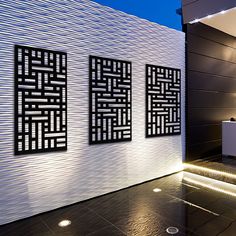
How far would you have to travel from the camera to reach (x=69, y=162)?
2.62 metres

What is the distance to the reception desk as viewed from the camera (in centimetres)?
439

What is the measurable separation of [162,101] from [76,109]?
1.55 metres

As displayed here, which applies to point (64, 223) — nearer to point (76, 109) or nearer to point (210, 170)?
point (76, 109)

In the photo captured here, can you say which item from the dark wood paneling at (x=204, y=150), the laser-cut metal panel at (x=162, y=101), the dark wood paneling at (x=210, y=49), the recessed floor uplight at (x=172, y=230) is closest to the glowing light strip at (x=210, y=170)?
the dark wood paneling at (x=204, y=150)

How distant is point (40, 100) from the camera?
2391mm

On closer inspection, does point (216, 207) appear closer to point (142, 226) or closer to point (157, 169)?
point (142, 226)

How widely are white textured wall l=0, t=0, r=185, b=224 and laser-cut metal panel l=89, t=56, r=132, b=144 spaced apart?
0.10 meters

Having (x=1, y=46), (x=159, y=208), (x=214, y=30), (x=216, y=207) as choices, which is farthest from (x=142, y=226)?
(x=214, y=30)

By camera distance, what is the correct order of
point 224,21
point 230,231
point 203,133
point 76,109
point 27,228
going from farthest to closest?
point 203,133, point 224,21, point 76,109, point 27,228, point 230,231

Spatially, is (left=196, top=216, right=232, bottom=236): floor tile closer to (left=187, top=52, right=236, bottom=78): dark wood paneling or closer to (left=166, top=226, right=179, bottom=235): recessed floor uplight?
(left=166, top=226, right=179, bottom=235): recessed floor uplight

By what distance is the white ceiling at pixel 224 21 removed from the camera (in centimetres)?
376

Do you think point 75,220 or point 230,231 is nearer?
point 230,231

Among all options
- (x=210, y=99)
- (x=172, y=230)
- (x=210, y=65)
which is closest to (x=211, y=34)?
(x=210, y=65)

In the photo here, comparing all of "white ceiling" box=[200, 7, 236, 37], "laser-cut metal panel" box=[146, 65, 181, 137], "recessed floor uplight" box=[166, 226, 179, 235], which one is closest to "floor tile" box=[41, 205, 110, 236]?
"recessed floor uplight" box=[166, 226, 179, 235]
